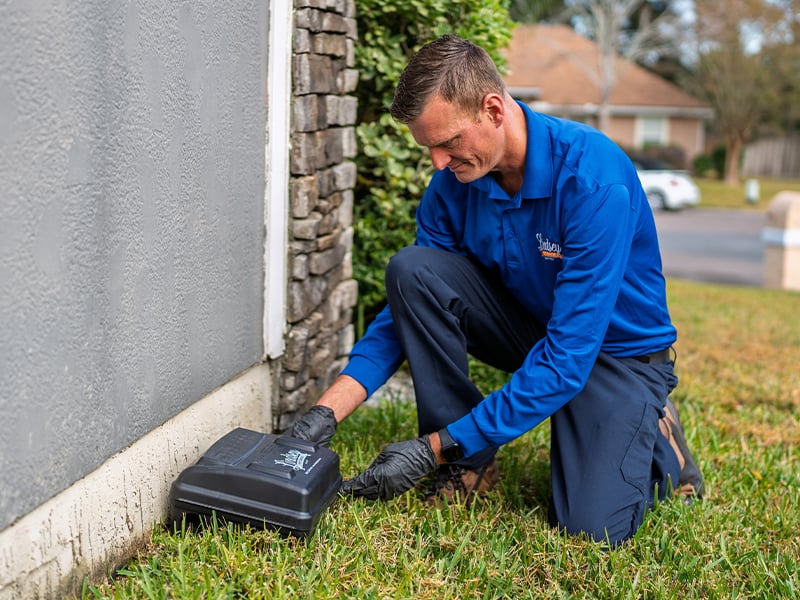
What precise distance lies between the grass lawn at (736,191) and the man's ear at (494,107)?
2346 cm

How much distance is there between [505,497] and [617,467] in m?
0.40

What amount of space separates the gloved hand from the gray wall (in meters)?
0.55

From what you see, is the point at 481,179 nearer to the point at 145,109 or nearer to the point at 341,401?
the point at 341,401

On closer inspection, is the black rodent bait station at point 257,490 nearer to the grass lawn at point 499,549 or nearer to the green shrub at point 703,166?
the grass lawn at point 499,549

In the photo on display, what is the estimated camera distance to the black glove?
2.76 m

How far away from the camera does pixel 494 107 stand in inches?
103

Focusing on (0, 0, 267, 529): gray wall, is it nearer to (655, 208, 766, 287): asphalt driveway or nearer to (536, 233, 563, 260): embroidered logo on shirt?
(536, 233, 563, 260): embroidered logo on shirt

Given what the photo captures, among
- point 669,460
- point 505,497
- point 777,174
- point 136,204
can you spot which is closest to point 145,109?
point 136,204

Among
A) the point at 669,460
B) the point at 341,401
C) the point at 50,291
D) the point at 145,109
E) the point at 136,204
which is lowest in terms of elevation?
the point at 669,460

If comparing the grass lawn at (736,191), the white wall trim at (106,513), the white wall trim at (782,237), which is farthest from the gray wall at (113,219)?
the grass lawn at (736,191)

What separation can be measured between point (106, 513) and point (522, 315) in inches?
59.7

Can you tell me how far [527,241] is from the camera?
2.90 metres

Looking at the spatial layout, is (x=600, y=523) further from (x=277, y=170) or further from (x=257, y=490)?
(x=277, y=170)

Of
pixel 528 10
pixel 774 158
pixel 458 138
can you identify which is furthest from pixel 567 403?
pixel 774 158
